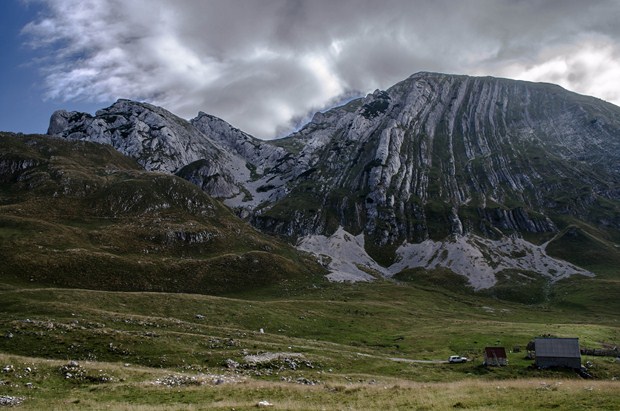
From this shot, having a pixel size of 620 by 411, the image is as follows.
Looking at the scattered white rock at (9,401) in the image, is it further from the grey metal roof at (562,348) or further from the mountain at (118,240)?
the mountain at (118,240)

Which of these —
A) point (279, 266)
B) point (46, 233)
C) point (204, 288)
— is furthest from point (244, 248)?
point (46, 233)

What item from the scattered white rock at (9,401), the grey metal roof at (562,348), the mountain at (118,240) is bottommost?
the grey metal roof at (562,348)

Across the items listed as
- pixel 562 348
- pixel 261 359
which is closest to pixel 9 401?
pixel 261 359

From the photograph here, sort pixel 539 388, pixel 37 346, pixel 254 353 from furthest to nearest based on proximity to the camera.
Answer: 1. pixel 254 353
2. pixel 37 346
3. pixel 539 388

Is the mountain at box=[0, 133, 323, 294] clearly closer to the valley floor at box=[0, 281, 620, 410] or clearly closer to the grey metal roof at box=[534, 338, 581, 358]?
the valley floor at box=[0, 281, 620, 410]

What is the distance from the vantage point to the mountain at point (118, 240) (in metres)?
114

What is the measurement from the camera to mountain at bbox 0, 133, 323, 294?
11438 cm

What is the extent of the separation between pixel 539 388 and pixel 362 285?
451ft

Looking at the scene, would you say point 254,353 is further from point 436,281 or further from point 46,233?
point 436,281

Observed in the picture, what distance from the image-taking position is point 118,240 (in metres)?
143

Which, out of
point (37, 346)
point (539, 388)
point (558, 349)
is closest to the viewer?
point (539, 388)

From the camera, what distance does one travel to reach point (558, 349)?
186ft

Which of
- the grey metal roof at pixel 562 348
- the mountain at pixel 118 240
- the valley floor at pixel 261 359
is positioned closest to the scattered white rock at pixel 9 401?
the valley floor at pixel 261 359

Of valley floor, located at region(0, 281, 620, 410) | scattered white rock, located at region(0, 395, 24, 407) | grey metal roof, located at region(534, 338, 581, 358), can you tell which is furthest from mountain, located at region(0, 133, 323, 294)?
grey metal roof, located at region(534, 338, 581, 358)
